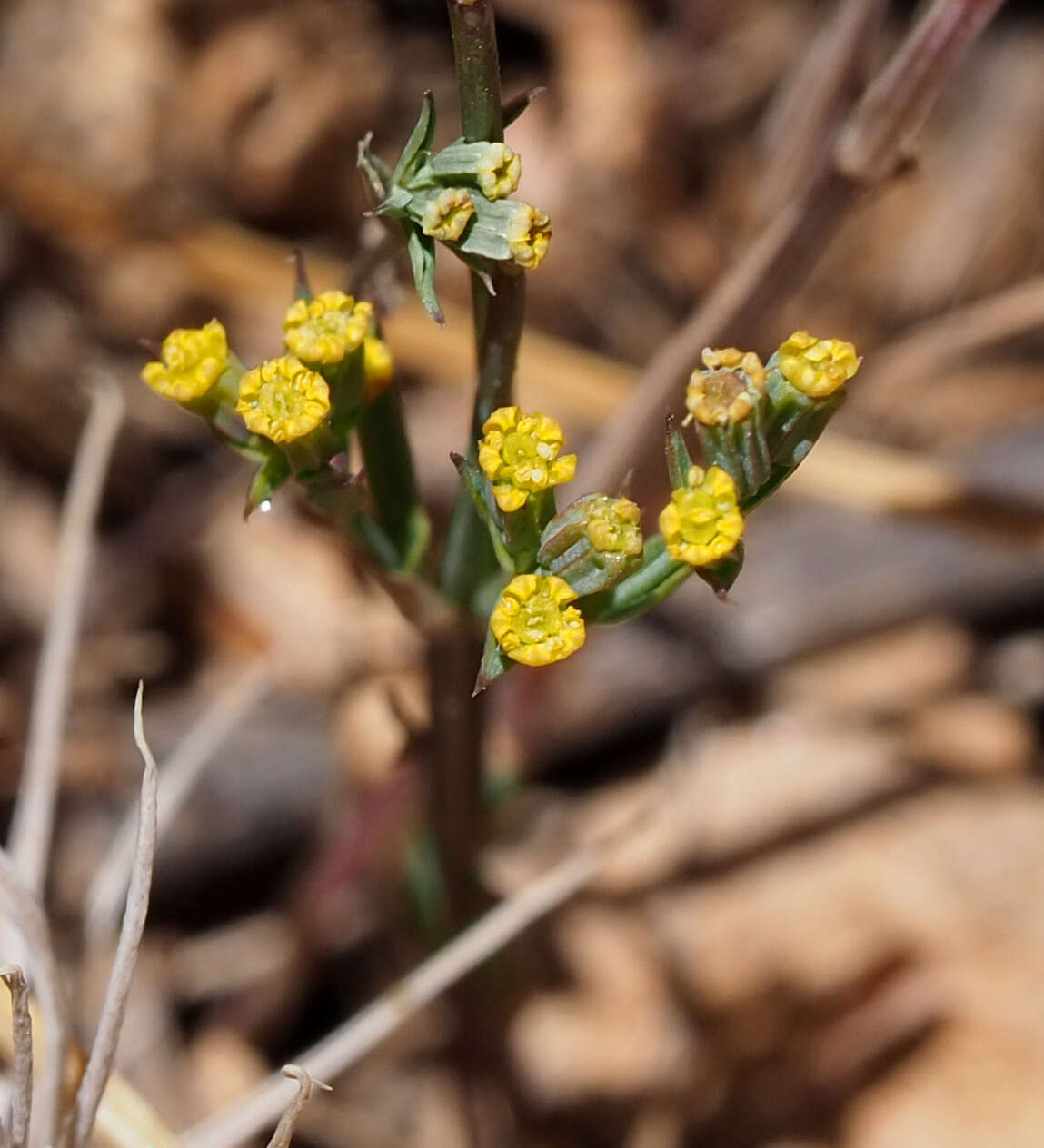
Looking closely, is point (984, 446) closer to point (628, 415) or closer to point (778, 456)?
point (628, 415)

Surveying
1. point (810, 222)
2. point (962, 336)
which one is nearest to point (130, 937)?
point (810, 222)

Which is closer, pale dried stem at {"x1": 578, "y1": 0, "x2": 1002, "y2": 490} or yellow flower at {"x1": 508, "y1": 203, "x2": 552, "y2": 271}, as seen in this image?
yellow flower at {"x1": 508, "y1": 203, "x2": 552, "y2": 271}

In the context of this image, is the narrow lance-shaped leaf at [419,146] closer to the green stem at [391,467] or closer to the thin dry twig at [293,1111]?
the green stem at [391,467]

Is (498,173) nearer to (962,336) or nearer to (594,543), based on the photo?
(594,543)

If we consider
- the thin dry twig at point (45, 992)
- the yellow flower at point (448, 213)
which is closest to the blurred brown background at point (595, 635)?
the thin dry twig at point (45, 992)

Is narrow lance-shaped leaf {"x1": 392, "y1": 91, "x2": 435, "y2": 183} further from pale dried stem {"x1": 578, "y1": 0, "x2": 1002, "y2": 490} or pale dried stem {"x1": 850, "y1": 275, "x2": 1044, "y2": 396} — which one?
pale dried stem {"x1": 850, "y1": 275, "x2": 1044, "y2": 396}

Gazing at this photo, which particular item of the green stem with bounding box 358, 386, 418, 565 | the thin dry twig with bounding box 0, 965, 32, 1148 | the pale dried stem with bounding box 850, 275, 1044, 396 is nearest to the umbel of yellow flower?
the green stem with bounding box 358, 386, 418, 565
